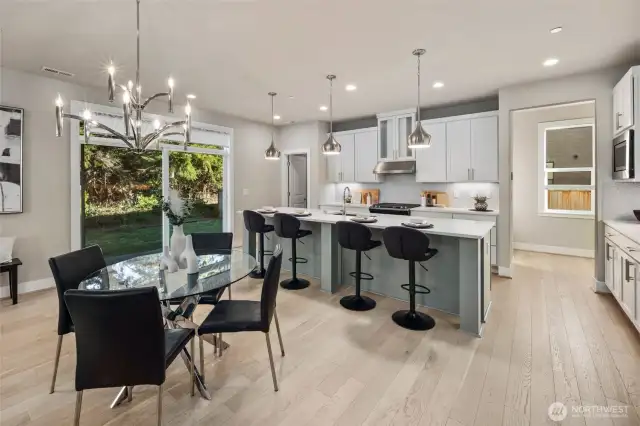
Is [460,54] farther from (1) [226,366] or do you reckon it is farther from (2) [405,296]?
(1) [226,366]

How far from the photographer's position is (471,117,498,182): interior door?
481cm

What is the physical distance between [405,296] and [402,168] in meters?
2.89

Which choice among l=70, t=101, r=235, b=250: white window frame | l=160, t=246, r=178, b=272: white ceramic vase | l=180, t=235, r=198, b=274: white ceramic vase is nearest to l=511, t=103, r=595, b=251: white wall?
l=70, t=101, r=235, b=250: white window frame

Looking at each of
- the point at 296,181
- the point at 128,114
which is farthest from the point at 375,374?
the point at 296,181

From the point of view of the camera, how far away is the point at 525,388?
2.07 meters

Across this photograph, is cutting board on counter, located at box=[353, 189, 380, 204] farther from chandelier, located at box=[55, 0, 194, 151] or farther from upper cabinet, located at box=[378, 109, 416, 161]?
chandelier, located at box=[55, 0, 194, 151]

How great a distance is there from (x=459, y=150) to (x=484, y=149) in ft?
1.25

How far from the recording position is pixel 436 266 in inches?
130

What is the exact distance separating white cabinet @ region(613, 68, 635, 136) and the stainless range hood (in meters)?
2.71

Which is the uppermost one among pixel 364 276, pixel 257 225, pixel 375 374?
pixel 257 225

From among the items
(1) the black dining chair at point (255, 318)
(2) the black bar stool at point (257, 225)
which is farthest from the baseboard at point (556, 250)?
(1) the black dining chair at point (255, 318)

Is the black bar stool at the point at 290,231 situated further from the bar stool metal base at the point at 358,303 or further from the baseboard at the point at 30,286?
the baseboard at the point at 30,286

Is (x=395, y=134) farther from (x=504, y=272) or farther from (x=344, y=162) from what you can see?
(x=504, y=272)

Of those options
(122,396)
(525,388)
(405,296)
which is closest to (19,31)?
(122,396)
